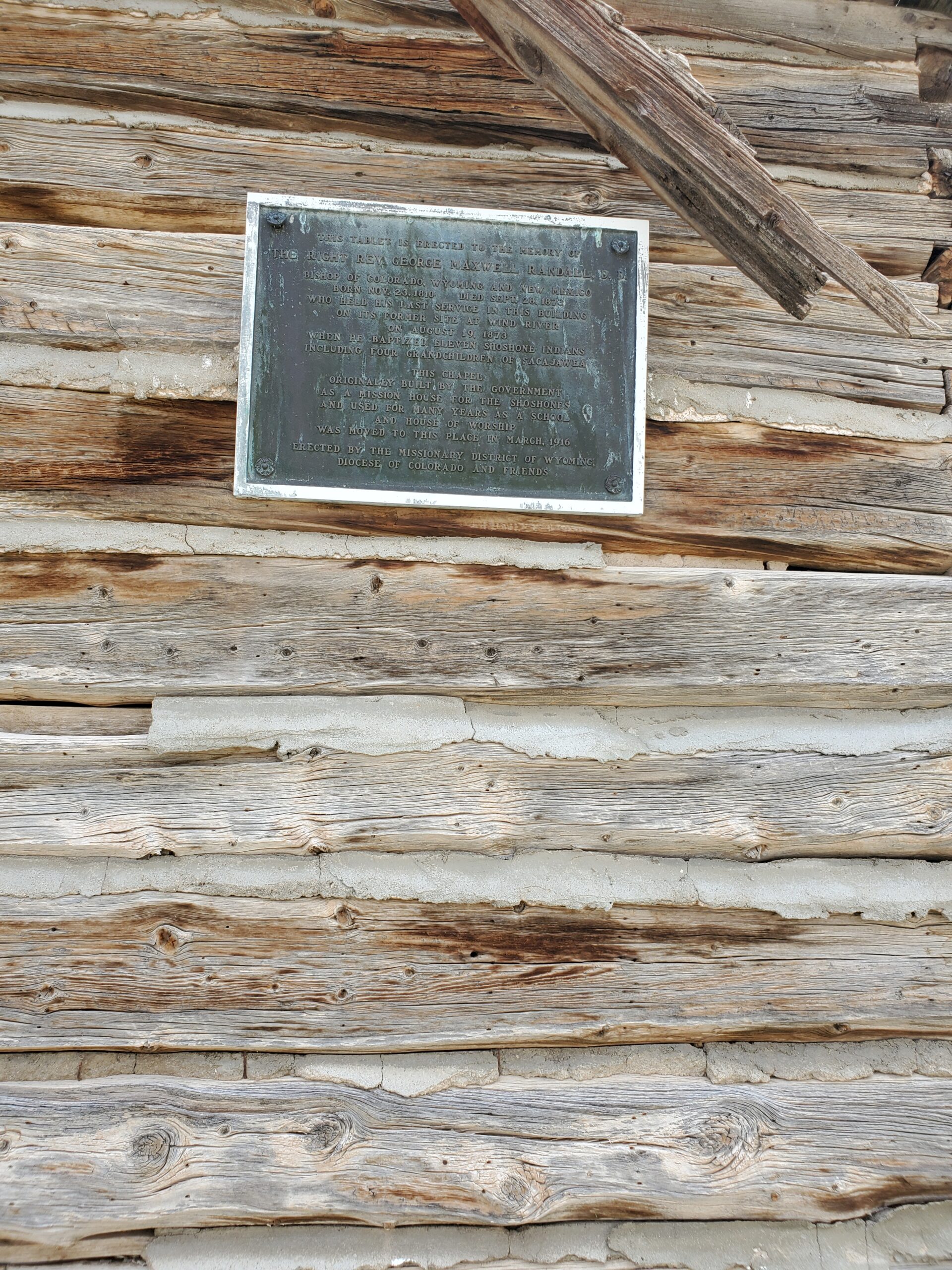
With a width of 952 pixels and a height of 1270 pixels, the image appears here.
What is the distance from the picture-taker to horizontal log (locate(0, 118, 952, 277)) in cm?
290

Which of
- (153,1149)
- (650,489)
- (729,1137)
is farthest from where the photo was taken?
(650,489)

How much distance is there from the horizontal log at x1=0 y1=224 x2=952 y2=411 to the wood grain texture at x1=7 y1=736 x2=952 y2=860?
1110 mm

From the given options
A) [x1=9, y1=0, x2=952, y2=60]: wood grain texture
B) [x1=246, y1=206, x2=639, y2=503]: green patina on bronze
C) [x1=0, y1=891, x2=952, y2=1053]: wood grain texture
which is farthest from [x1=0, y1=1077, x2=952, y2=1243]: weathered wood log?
[x1=9, y1=0, x2=952, y2=60]: wood grain texture

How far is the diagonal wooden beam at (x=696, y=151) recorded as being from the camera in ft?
8.07

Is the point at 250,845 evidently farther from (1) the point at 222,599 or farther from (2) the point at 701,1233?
(2) the point at 701,1233

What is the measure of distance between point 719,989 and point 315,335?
7.03 feet

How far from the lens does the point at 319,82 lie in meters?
2.99

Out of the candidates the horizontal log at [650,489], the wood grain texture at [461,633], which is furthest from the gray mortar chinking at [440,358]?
the wood grain texture at [461,633]

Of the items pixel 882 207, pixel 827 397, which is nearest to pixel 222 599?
pixel 827 397

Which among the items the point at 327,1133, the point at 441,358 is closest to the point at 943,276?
the point at 441,358

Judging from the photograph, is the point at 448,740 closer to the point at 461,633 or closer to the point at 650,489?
the point at 461,633

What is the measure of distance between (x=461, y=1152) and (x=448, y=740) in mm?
1049

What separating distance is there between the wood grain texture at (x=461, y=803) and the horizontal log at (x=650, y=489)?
616 millimetres

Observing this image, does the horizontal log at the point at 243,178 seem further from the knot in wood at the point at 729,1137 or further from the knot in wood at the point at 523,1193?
the knot in wood at the point at 523,1193
